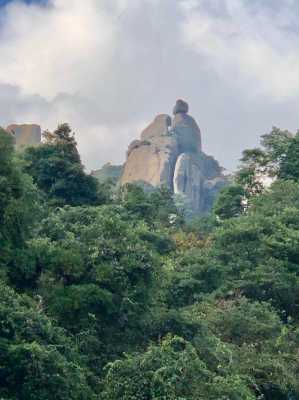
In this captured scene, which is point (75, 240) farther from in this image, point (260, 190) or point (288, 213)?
point (260, 190)

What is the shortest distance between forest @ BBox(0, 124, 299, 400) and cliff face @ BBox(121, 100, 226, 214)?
36.7 meters

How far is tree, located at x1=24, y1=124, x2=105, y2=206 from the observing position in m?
32.3

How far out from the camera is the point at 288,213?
29.4 m

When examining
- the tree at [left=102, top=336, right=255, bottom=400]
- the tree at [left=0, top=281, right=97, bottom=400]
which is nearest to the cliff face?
the tree at [left=102, top=336, right=255, bottom=400]

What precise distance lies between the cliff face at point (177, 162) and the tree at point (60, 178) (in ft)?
94.1

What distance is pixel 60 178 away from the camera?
107 feet

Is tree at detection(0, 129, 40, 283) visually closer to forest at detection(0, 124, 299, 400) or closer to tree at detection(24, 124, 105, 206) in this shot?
forest at detection(0, 124, 299, 400)

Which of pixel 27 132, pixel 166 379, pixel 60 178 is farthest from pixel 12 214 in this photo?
pixel 27 132

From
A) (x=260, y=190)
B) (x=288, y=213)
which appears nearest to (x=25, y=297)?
(x=288, y=213)

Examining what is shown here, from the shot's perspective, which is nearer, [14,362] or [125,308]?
[14,362]

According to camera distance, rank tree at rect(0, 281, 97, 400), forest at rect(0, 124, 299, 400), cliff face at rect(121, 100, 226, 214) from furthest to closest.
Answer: cliff face at rect(121, 100, 226, 214) < forest at rect(0, 124, 299, 400) < tree at rect(0, 281, 97, 400)

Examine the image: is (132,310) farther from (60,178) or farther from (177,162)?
(177,162)

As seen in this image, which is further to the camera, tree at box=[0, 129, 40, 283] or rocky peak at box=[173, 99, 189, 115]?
rocky peak at box=[173, 99, 189, 115]

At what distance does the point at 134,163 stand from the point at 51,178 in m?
32.5
